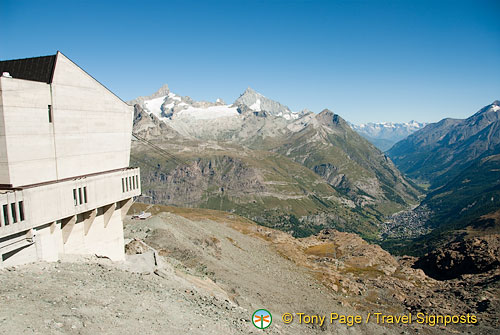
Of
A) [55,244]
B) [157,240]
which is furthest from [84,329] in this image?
[157,240]

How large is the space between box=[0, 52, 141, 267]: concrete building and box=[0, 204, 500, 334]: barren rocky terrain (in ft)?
8.32

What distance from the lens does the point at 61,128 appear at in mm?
31688

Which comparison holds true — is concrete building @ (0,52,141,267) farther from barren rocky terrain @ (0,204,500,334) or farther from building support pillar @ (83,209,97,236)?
barren rocky terrain @ (0,204,500,334)

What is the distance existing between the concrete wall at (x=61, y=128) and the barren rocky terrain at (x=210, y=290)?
8.87 metres

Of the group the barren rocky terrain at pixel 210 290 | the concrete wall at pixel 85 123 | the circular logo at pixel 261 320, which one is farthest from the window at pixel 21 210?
the circular logo at pixel 261 320

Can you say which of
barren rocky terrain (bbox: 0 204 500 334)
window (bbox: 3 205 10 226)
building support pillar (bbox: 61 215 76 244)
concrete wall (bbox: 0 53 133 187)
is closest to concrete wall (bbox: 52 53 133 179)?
concrete wall (bbox: 0 53 133 187)

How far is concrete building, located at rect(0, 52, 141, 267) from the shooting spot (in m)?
27.0

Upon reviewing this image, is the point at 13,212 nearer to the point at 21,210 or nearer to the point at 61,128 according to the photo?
the point at 21,210

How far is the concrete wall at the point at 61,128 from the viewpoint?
89.2 ft

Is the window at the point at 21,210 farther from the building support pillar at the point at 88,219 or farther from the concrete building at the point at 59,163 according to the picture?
the building support pillar at the point at 88,219

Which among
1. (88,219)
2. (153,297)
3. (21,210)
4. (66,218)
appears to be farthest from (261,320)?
(21,210)

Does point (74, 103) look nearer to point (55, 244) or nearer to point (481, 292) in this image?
point (55, 244)

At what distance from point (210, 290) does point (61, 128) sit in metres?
26.0

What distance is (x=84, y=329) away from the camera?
20.1m
